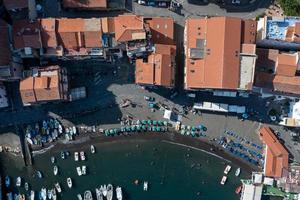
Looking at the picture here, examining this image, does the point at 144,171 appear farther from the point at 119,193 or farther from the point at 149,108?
the point at 149,108

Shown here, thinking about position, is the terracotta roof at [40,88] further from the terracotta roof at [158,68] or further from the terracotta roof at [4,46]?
the terracotta roof at [158,68]

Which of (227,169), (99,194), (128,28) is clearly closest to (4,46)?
(128,28)

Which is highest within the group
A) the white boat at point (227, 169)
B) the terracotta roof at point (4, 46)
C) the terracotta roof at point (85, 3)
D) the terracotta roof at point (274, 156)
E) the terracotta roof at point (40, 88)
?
the terracotta roof at point (85, 3)

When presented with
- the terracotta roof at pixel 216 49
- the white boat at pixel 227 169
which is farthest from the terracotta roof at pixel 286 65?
the white boat at pixel 227 169

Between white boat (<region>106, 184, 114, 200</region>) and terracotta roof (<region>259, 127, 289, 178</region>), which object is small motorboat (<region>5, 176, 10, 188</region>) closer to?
white boat (<region>106, 184, 114, 200</region>)

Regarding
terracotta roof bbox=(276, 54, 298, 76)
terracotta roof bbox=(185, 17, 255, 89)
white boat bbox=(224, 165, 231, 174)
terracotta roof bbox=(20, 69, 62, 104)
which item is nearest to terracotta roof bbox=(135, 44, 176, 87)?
terracotta roof bbox=(185, 17, 255, 89)

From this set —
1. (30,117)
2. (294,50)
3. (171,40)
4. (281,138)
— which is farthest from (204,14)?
(30,117)
